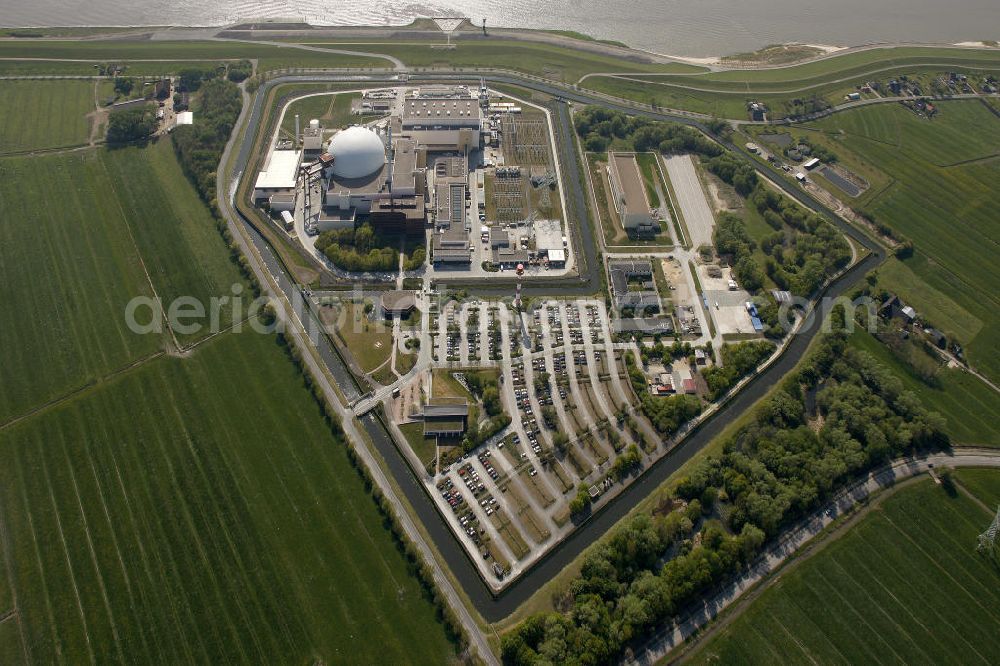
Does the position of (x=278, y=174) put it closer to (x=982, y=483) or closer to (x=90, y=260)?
(x=90, y=260)

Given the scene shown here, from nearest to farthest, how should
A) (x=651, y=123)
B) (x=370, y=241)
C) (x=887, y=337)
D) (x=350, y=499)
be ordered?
(x=350, y=499) < (x=887, y=337) < (x=370, y=241) < (x=651, y=123)

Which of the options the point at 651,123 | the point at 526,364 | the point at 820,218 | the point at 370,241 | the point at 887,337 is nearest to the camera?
the point at 526,364

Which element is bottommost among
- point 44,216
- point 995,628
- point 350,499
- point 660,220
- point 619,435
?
point 995,628

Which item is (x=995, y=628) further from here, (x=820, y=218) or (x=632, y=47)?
(x=632, y=47)

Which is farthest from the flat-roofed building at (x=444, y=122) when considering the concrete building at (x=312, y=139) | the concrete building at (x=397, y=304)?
the concrete building at (x=397, y=304)

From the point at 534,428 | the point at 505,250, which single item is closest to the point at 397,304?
the point at 505,250

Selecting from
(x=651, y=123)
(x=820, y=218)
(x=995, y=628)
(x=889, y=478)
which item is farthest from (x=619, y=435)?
(x=651, y=123)
